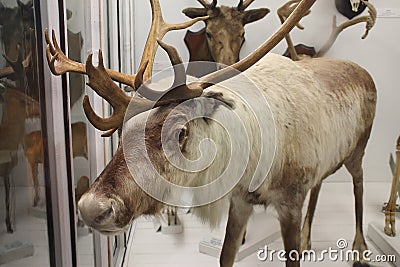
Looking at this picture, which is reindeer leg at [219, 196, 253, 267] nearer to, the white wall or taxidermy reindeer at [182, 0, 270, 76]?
taxidermy reindeer at [182, 0, 270, 76]

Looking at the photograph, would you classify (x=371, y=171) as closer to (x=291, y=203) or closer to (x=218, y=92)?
(x=291, y=203)

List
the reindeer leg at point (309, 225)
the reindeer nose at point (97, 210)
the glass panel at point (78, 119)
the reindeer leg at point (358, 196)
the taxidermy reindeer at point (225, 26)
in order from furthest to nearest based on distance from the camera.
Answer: the taxidermy reindeer at point (225, 26)
the reindeer leg at point (309, 225)
the reindeer leg at point (358, 196)
the glass panel at point (78, 119)
the reindeer nose at point (97, 210)

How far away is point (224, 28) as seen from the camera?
7.25ft

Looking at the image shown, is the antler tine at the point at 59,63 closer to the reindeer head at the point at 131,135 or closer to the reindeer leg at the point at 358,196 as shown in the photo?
the reindeer head at the point at 131,135

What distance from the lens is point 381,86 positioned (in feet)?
8.65

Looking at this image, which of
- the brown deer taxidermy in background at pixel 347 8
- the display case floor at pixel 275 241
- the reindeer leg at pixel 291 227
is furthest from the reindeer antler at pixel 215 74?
the brown deer taxidermy in background at pixel 347 8

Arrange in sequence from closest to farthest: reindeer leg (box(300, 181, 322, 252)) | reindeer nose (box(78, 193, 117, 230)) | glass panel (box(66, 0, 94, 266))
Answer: reindeer nose (box(78, 193, 117, 230)) → glass panel (box(66, 0, 94, 266)) → reindeer leg (box(300, 181, 322, 252))

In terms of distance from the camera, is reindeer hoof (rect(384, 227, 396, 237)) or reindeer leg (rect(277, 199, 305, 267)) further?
reindeer hoof (rect(384, 227, 396, 237))

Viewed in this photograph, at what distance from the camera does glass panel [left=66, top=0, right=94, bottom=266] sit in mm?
1248

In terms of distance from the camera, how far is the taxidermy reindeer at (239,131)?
93cm

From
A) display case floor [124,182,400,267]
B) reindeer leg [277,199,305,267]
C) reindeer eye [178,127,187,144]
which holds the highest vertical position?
reindeer eye [178,127,187,144]

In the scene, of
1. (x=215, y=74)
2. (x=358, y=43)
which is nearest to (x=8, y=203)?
(x=215, y=74)

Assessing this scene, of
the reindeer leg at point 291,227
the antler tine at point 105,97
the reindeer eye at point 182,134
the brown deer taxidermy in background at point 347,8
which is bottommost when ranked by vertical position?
the reindeer leg at point 291,227

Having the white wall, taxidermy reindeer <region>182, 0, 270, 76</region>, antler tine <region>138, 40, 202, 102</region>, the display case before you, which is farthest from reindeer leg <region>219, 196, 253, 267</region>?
the white wall
